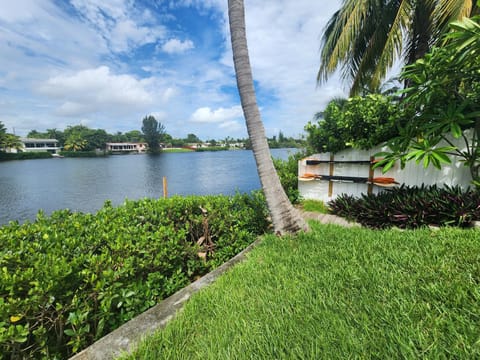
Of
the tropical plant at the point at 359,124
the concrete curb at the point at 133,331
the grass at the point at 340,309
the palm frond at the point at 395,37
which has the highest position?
the palm frond at the point at 395,37

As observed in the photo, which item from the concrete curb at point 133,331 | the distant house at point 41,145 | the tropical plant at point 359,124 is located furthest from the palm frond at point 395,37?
the distant house at point 41,145

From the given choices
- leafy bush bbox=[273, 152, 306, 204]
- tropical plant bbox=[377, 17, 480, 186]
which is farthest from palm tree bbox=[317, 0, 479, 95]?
leafy bush bbox=[273, 152, 306, 204]

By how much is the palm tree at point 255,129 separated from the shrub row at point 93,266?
74 cm

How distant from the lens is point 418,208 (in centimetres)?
363

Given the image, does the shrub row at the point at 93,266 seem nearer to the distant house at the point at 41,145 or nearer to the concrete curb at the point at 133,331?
the concrete curb at the point at 133,331

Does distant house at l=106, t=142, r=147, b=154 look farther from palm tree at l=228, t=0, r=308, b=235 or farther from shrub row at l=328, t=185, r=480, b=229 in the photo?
shrub row at l=328, t=185, r=480, b=229

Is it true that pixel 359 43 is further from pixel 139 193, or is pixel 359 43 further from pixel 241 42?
pixel 139 193

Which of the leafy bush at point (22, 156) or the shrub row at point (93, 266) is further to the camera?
the leafy bush at point (22, 156)

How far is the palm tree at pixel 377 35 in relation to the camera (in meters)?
4.99

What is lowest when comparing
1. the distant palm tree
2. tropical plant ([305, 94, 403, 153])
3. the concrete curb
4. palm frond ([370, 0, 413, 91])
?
the concrete curb

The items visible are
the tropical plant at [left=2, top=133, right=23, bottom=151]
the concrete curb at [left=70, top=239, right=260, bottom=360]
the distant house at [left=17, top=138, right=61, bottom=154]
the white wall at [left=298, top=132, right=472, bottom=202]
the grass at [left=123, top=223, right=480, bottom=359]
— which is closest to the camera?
the grass at [left=123, top=223, right=480, bottom=359]

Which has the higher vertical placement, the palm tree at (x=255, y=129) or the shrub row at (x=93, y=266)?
the palm tree at (x=255, y=129)

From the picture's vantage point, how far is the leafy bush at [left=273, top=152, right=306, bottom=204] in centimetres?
597

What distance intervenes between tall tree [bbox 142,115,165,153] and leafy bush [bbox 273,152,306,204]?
6384 centimetres
